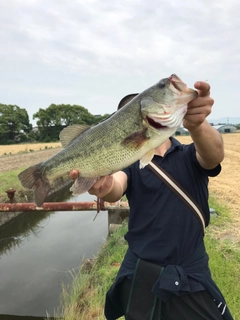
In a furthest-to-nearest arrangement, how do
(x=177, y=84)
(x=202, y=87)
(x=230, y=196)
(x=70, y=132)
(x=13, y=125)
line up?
(x=13, y=125) → (x=230, y=196) → (x=70, y=132) → (x=177, y=84) → (x=202, y=87)

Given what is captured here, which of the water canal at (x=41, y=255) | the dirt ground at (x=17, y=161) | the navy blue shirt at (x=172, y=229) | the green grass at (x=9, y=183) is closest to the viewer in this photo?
the navy blue shirt at (x=172, y=229)

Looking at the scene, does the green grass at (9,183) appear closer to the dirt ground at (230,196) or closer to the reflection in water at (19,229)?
the reflection in water at (19,229)

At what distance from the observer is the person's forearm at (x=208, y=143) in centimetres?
232

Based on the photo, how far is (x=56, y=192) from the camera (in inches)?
705

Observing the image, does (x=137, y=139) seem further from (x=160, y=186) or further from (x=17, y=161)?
(x=17, y=161)

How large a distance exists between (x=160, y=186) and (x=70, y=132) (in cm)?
108

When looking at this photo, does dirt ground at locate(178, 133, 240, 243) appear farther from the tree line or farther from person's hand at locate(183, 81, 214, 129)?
the tree line

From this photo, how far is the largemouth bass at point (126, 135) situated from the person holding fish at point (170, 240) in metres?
0.13

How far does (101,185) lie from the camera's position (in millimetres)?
2623

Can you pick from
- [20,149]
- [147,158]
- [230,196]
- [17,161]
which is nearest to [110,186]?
[147,158]

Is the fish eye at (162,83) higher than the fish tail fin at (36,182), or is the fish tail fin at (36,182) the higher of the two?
the fish eye at (162,83)

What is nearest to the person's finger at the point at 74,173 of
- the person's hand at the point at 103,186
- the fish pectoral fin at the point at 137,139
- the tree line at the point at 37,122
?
the person's hand at the point at 103,186

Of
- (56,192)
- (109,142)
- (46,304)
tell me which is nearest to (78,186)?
(109,142)

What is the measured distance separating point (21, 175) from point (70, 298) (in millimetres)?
3273
